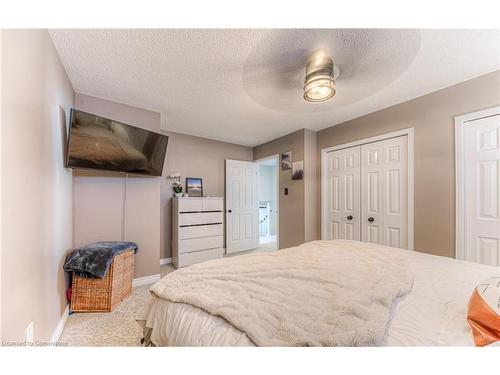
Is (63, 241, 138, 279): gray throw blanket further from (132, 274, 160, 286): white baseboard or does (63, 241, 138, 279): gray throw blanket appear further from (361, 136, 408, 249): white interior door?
(361, 136, 408, 249): white interior door

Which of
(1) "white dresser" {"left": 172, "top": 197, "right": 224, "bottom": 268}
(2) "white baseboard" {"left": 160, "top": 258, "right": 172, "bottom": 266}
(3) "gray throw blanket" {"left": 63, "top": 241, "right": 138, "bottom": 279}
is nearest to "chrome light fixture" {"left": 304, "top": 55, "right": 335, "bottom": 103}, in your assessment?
(3) "gray throw blanket" {"left": 63, "top": 241, "right": 138, "bottom": 279}

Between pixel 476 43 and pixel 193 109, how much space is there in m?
2.68

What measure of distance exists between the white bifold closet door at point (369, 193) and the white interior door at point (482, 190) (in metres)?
0.51

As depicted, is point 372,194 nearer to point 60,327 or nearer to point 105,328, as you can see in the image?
point 105,328

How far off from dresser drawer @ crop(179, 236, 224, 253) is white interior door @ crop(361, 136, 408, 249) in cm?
231

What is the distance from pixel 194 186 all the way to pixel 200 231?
0.89 m

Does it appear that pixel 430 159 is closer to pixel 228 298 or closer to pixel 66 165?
pixel 228 298

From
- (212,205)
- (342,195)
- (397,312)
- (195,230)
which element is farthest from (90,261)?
(342,195)

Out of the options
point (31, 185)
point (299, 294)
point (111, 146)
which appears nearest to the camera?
point (299, 294)

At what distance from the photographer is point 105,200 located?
2.30m

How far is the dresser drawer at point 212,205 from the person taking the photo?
3.34 m

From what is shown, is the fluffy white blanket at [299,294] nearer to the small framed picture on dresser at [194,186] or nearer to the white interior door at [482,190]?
the white interior door at [482,190]

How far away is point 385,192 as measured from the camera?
249 centimetres
